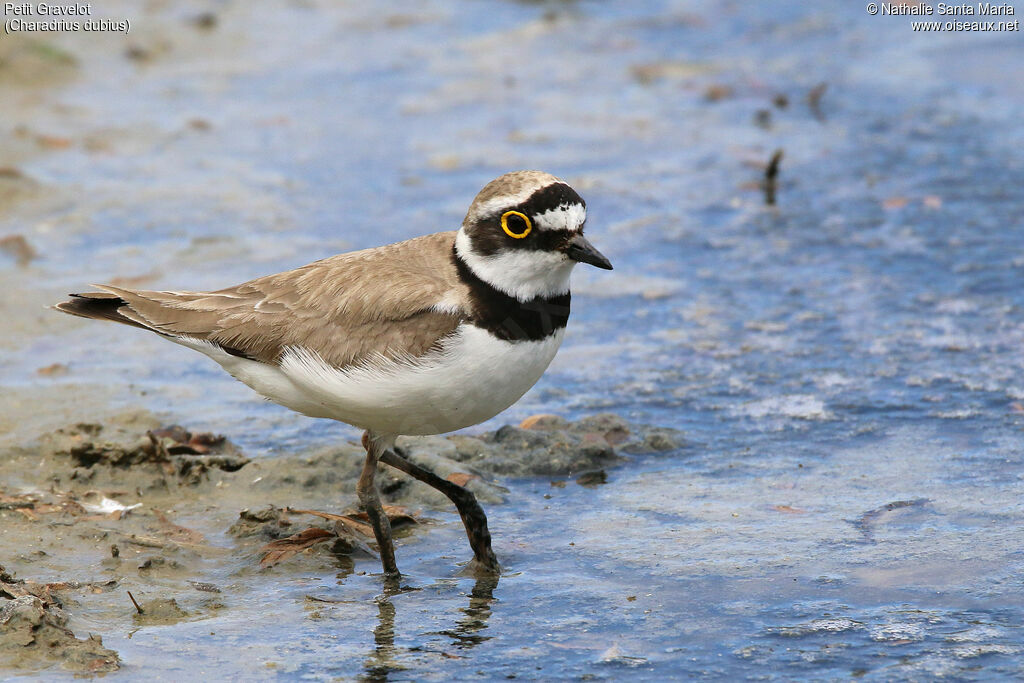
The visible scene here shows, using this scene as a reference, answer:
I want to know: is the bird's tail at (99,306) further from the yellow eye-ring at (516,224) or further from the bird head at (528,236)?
the yellow eye-ring at (516,224)

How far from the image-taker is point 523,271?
6.26 metres

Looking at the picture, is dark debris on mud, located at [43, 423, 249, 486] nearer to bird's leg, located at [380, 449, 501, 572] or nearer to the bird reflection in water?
bird's leg, located at [380, 449, 501, 572]

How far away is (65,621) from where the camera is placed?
5.75 m

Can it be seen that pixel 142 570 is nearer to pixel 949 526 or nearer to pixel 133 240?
pixel 949 526

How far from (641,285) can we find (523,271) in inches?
160

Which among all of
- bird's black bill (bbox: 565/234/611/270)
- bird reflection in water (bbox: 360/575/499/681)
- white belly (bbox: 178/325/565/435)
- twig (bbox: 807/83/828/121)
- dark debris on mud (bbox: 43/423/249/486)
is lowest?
bird reflection in water (bbox: 360/575/499/681)

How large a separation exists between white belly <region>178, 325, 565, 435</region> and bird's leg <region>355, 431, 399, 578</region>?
0.57 feet

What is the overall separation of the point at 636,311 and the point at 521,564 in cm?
362

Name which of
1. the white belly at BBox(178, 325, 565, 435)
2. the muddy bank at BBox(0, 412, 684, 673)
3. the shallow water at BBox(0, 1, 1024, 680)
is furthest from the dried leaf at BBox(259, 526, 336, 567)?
the white belly at BBox(178, 325, 565, 435)

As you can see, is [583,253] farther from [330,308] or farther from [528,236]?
[330,308]

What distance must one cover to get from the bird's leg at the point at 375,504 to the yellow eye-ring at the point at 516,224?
1.29m

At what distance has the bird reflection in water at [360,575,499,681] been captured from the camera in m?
5.57

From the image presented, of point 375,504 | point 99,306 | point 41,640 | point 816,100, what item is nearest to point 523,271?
point 375,504

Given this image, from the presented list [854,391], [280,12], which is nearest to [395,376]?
[854,391]
